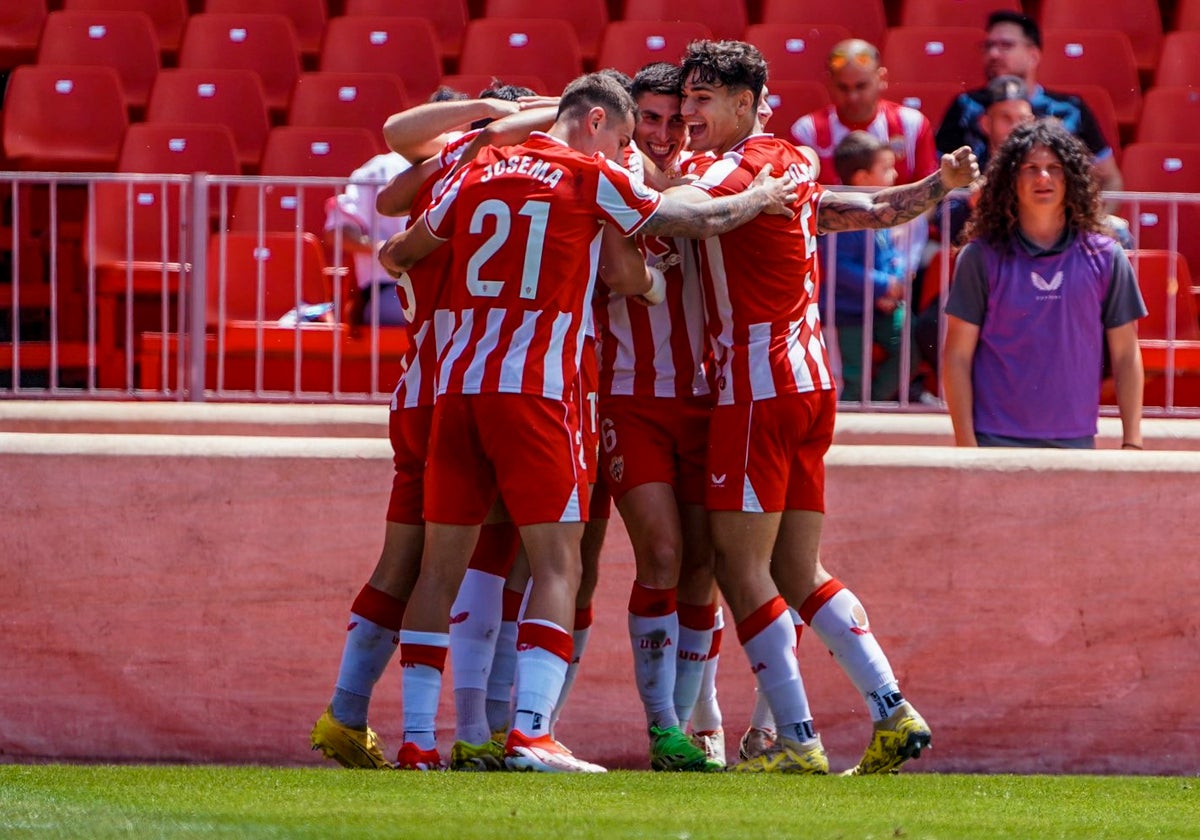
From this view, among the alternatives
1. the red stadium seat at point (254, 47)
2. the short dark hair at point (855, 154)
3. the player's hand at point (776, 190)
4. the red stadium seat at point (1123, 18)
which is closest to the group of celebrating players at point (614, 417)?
the player's hand at point (776, 190)

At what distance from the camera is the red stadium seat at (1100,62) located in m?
11.3

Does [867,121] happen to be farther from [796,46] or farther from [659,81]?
[659,81]

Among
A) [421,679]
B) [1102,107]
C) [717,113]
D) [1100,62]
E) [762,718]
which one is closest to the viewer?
[421,679]

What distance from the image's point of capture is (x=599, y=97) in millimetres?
5715

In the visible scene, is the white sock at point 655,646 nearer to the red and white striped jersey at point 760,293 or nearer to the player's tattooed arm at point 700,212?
the red and white striped jersey at point 760,293

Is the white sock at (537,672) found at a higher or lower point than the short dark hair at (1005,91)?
lower

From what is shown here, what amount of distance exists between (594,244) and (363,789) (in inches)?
67.3

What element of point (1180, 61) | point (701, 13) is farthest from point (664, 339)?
point (1180, 61)

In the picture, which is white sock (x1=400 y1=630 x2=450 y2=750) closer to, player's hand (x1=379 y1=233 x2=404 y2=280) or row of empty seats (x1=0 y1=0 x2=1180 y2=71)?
player's hand (x1=379 y1=233 x2=404 y2=280)

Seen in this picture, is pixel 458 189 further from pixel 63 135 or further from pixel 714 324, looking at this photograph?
pixel 63 135

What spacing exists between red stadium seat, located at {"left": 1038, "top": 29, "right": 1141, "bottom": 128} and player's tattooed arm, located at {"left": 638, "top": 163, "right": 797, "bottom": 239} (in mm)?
6212

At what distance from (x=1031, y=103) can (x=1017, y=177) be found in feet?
9.49

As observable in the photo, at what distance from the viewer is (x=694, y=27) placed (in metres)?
11.1

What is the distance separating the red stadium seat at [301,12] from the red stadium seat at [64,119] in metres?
1.26
